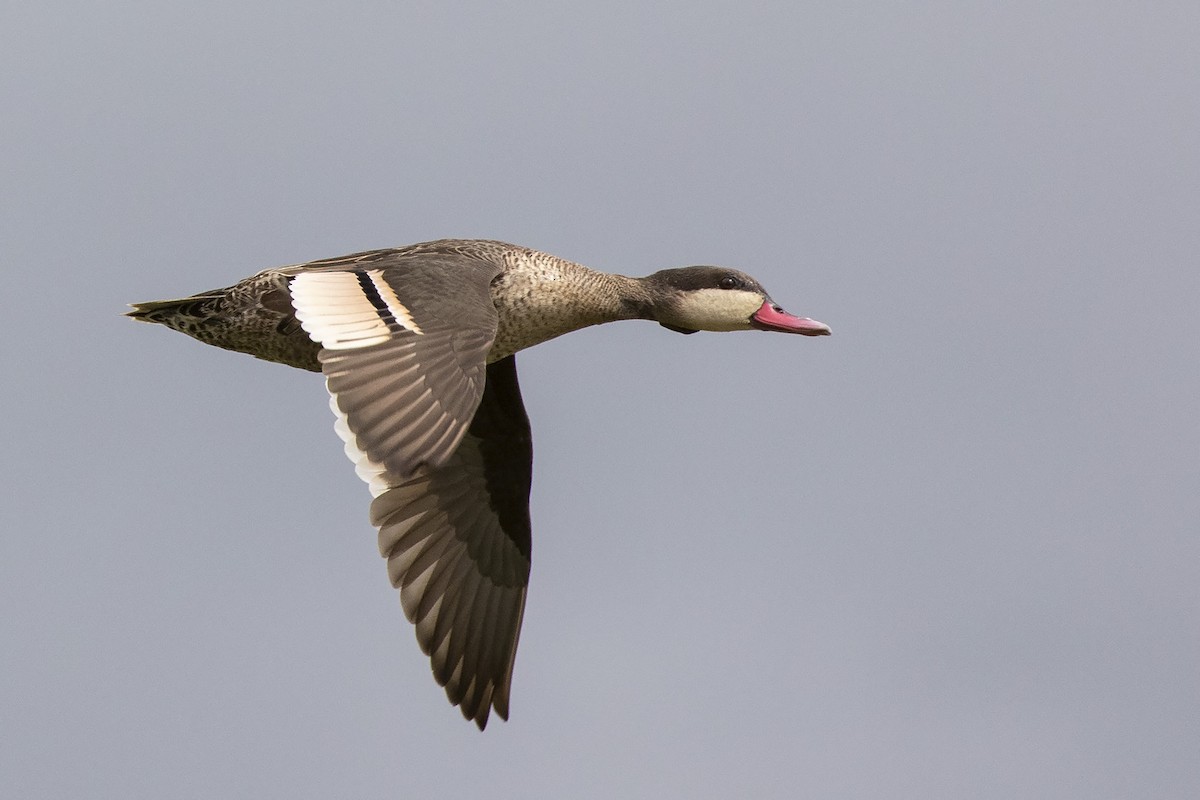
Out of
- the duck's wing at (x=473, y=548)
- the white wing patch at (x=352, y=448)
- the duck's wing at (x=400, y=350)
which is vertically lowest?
the duck's wing at (x=473, y=548)

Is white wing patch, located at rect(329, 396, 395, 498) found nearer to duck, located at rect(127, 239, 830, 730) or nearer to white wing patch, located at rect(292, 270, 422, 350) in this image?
duck, located at rect(127, 239, 830, 730)

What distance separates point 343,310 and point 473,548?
290cm

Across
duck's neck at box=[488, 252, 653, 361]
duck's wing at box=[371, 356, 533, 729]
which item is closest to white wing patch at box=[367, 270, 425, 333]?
duck's neck at box=[488, 252, 653, 361]

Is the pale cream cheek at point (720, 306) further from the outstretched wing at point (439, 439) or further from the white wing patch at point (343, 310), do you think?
the white wing patch at point (343, 310)

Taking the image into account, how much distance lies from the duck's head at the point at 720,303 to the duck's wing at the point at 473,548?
3.90 feet

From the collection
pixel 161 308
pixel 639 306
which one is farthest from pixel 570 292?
pixel 161 308

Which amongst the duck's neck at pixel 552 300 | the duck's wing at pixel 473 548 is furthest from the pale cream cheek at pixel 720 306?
the duck's wing at pixel 473 548

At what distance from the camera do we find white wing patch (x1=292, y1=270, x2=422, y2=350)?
866 centimetres

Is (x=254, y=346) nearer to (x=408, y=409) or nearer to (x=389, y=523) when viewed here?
(x=389, y=523)

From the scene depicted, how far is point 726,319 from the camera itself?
11.4 meters

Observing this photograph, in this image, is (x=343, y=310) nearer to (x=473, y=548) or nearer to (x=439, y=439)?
(x=439, y=439)

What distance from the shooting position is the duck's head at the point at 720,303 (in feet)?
37.3

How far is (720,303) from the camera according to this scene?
11375 millimetres

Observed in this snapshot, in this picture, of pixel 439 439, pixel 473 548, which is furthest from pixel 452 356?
pixel 473 548
